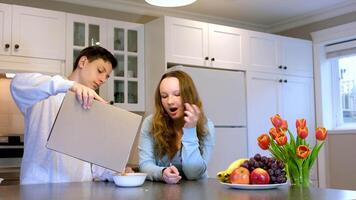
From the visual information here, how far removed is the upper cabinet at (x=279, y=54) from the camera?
4117mm

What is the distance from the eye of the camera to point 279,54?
4.30m

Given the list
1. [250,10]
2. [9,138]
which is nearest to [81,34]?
[9,138]

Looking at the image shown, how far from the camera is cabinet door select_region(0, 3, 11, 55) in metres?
3.10

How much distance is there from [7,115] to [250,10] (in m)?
2.54

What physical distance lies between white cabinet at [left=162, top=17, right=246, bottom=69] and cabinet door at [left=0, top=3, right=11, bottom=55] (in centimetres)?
124

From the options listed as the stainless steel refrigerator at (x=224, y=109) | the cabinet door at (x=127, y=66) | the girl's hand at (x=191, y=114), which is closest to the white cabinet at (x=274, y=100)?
the stainless steel refrigerator at (x=224, y=109)

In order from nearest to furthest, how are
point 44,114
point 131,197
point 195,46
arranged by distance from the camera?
point 131,197
point 44,114
point 195,46

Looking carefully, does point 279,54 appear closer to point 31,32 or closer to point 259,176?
point 31,32

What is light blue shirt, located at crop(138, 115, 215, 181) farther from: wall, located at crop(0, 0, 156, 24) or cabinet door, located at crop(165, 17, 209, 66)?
wall, located at crop(0, 0, 156, 24)

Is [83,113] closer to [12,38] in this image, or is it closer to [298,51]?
[12,38]

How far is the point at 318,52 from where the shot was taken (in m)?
4.47

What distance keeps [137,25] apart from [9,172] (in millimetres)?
1656

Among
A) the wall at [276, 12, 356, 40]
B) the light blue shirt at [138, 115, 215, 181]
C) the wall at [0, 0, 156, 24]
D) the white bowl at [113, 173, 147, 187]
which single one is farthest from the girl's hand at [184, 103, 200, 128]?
the wall at [276, 12, 356, 40]

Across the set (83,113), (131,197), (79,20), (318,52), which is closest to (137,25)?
(79,20)
